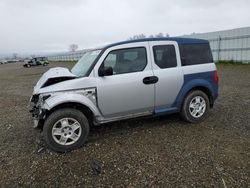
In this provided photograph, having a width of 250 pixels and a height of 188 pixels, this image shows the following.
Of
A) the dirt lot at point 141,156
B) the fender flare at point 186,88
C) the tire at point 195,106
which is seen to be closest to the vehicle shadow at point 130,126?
the dirt lot at point 141,156

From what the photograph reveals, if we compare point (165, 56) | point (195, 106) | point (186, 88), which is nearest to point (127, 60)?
point (165, 56)

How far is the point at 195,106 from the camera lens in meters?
4.55

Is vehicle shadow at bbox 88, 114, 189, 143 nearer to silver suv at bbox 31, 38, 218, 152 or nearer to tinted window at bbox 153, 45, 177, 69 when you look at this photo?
silver suv at bbox 31, 38, 218, 152

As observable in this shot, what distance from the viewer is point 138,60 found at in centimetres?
397

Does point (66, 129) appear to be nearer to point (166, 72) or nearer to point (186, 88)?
point (166, 72)

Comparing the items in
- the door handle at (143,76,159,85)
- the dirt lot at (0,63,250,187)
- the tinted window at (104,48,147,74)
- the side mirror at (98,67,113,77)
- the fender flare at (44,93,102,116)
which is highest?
the tinted window at (104,48,147,74)

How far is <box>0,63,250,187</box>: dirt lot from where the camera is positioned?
2.76 m

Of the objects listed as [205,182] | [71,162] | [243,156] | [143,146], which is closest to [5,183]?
[71,162]

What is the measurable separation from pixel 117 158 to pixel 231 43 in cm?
1796

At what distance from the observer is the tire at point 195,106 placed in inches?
175

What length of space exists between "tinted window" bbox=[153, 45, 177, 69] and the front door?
8.2 inches

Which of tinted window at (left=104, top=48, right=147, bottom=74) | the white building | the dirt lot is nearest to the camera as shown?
the dirt lot

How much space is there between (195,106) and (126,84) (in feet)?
5.98

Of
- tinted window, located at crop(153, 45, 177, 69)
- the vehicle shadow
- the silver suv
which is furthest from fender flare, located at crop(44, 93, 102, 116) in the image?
tinted window, located at crop(153, 45, 177, 69)
